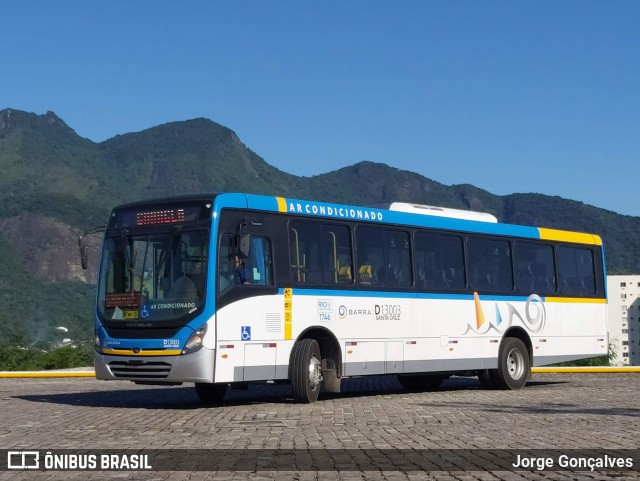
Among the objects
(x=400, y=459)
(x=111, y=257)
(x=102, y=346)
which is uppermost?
(x=111, y=257)

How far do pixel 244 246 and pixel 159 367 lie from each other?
218cm

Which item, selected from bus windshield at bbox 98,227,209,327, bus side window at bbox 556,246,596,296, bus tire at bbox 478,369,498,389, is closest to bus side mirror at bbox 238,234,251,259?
bus windshield at bbox 98,227,209,327

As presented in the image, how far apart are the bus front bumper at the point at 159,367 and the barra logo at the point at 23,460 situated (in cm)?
533

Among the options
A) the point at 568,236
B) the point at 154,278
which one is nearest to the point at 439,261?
the point at 568,236

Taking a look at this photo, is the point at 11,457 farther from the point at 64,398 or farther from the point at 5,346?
the point at 5,346

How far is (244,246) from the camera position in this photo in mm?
16844

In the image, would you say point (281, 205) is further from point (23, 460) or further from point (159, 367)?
point (23, 460)

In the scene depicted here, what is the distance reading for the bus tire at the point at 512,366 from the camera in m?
22.4

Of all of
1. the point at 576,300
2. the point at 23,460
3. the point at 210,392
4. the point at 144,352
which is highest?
the point at 576,300

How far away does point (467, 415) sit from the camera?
15367 millimetres

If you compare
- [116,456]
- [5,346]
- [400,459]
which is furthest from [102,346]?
[5,346]

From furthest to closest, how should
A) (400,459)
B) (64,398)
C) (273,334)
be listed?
(64,398) → (273,334) → (400,459)

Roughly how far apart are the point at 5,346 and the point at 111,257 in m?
29.8

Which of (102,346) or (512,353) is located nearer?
(102,346)
